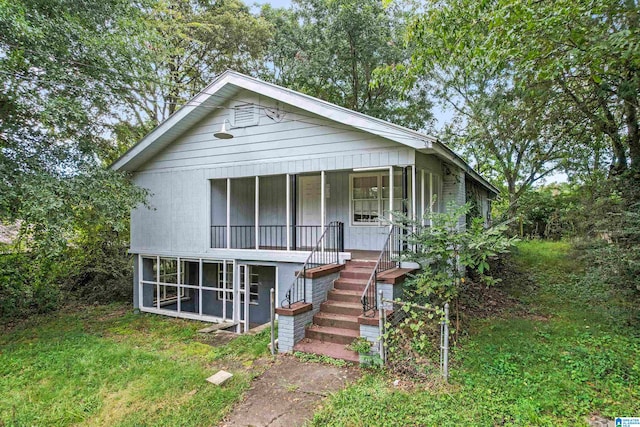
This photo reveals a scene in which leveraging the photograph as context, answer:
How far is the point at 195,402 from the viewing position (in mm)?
4266

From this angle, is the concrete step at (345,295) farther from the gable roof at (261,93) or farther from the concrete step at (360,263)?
the gable roof at (261,93)

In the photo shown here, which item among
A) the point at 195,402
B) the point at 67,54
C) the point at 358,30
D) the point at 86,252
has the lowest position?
the point at 195,402

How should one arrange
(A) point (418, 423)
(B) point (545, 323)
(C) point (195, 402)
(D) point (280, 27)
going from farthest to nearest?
(D) point (280, 27)
(B) point (545, 323)
(C) point (195, 402)
(A) point (418, 423)

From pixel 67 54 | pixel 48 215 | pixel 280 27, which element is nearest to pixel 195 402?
pixel 48 215

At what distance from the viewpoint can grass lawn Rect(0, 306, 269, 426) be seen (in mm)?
4172

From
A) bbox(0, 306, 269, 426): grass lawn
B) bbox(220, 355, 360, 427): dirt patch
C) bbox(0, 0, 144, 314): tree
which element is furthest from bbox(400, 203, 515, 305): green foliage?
bbox(0, 0, 144, 314): tree

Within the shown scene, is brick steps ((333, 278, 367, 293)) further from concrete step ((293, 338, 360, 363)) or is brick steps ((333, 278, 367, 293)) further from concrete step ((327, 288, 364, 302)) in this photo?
concrete step ((293, 338, 360, 363))

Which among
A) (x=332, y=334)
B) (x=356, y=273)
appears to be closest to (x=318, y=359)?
(x=332, y=334)

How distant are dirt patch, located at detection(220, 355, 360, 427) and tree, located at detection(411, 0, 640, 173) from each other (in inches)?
217

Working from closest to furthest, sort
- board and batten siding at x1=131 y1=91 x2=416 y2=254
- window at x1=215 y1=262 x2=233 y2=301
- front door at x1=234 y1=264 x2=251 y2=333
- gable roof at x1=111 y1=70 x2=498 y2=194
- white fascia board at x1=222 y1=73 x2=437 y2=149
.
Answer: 1. white fascia board at x1=222 y1=73 x2=437 y2=149
2. gable roof at x1=111 y1=70 x2=498 y2=194
3. board and batten siding at x1=131 y1=91 x2=416 y2=254
4. front door at x1=234 y1=264 x2=251 y2=333
5. window at x1=215 y1=262 x2=233 y2=301

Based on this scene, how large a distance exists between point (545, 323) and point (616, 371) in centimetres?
220

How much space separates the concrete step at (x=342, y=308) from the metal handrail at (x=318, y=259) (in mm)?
459

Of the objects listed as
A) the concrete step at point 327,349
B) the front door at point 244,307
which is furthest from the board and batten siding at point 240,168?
the concrete step at point 327,349

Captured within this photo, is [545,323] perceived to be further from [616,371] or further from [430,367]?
[430,367]
